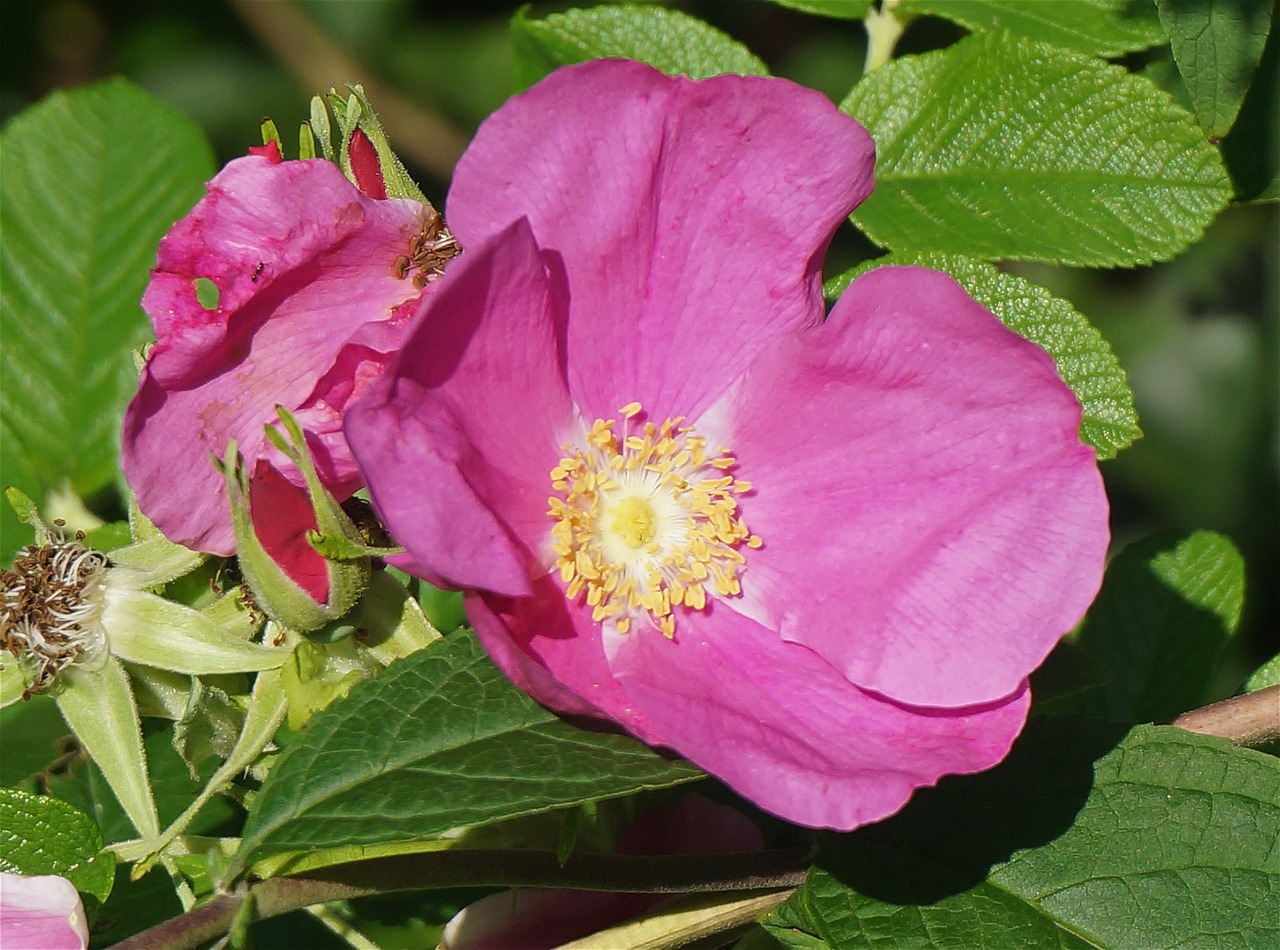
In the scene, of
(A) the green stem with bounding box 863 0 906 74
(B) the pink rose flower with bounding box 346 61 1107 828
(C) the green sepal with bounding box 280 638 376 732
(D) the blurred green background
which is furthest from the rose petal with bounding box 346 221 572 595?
(D) the blurred green background

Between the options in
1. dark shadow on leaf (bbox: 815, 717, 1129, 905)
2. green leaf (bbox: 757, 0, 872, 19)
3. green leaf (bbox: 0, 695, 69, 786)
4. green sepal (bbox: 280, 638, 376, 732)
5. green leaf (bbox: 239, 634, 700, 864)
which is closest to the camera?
green leaf (bbox: 239, 634, 700, 864)

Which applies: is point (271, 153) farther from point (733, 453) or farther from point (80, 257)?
point (80, 257)

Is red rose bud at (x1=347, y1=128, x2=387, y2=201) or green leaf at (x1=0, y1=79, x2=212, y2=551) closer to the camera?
red rose bud at (x1=347, y1=128, x2=387, y2=201)

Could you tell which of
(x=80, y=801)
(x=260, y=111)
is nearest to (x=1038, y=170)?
(x=80, y=801)

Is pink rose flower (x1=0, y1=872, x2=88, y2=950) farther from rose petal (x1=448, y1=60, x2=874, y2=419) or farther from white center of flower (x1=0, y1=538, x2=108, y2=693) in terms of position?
rose petal (x1=448, y1=60, x2=874, y2=419)

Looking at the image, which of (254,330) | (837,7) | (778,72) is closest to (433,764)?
(254,330)

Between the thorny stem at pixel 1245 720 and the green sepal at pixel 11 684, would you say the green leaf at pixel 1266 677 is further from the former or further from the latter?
the green sepal at pixel 11 684
